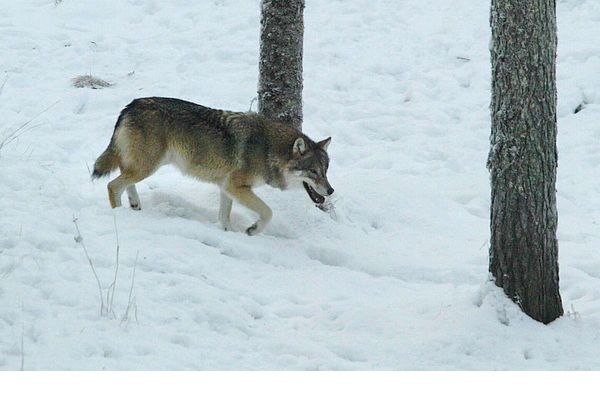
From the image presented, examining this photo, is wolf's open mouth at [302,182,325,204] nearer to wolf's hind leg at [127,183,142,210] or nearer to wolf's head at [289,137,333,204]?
wolf's head at [289,137,333,204]

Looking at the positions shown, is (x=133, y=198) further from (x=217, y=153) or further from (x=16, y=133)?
(x=16, y=133)

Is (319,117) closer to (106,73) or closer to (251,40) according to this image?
(251,40)

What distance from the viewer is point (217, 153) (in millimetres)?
8742

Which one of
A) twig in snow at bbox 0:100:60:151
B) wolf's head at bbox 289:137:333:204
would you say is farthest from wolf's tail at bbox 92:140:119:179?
wolf's head at bbox 289:137:333:204

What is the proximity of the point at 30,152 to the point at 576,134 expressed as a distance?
23.9ft

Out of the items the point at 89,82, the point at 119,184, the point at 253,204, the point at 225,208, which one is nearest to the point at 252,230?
the point at 253,204

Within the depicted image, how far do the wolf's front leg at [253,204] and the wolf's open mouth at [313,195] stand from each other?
525 millimetres

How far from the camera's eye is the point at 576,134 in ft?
36.6

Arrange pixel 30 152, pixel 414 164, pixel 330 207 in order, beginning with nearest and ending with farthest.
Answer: pixel 330 207 < pixel 30 152 < pixel 414 164

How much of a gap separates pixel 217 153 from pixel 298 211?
1.12 m

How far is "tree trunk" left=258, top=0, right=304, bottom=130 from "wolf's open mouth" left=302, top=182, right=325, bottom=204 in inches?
35.2

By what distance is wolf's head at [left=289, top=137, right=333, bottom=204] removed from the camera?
8.64 m

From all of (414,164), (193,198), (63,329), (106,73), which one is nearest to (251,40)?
(106,73)

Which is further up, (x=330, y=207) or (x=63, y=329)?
(x=63, y=329)
